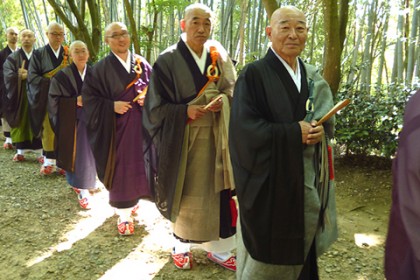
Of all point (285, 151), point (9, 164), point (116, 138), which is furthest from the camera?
point (9, 164)

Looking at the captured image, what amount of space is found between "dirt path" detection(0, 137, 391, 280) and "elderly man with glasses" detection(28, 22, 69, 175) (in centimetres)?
79

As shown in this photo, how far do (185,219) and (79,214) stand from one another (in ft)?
6.26

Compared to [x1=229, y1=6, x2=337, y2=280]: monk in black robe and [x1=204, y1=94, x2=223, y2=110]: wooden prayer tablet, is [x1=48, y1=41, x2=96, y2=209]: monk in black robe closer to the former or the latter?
[x1=204, y1=94, x2=223, y2=110]: wooden prayer tablet

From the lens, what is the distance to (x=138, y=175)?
3.57m

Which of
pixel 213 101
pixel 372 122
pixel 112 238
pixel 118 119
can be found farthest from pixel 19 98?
pixel 372 122

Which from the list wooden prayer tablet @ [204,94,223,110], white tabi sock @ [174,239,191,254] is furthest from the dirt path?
wooden prayer tablet @ [204,94,223,110]

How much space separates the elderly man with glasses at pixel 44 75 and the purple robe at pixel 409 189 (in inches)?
186

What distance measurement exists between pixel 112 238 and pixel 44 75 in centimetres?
282

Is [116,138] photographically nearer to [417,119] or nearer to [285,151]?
[285,151]

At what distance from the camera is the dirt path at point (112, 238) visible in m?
3.00

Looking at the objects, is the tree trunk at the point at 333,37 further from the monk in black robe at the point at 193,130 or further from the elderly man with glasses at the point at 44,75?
the elderly man with glasses at the point at 44,75

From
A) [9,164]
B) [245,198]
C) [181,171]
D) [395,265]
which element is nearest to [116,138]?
[181,171]

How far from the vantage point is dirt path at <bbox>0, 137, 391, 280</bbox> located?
9.86ft

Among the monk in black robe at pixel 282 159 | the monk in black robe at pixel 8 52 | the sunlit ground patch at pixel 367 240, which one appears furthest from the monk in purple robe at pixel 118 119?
the monk in black robe at pixel 8 52
